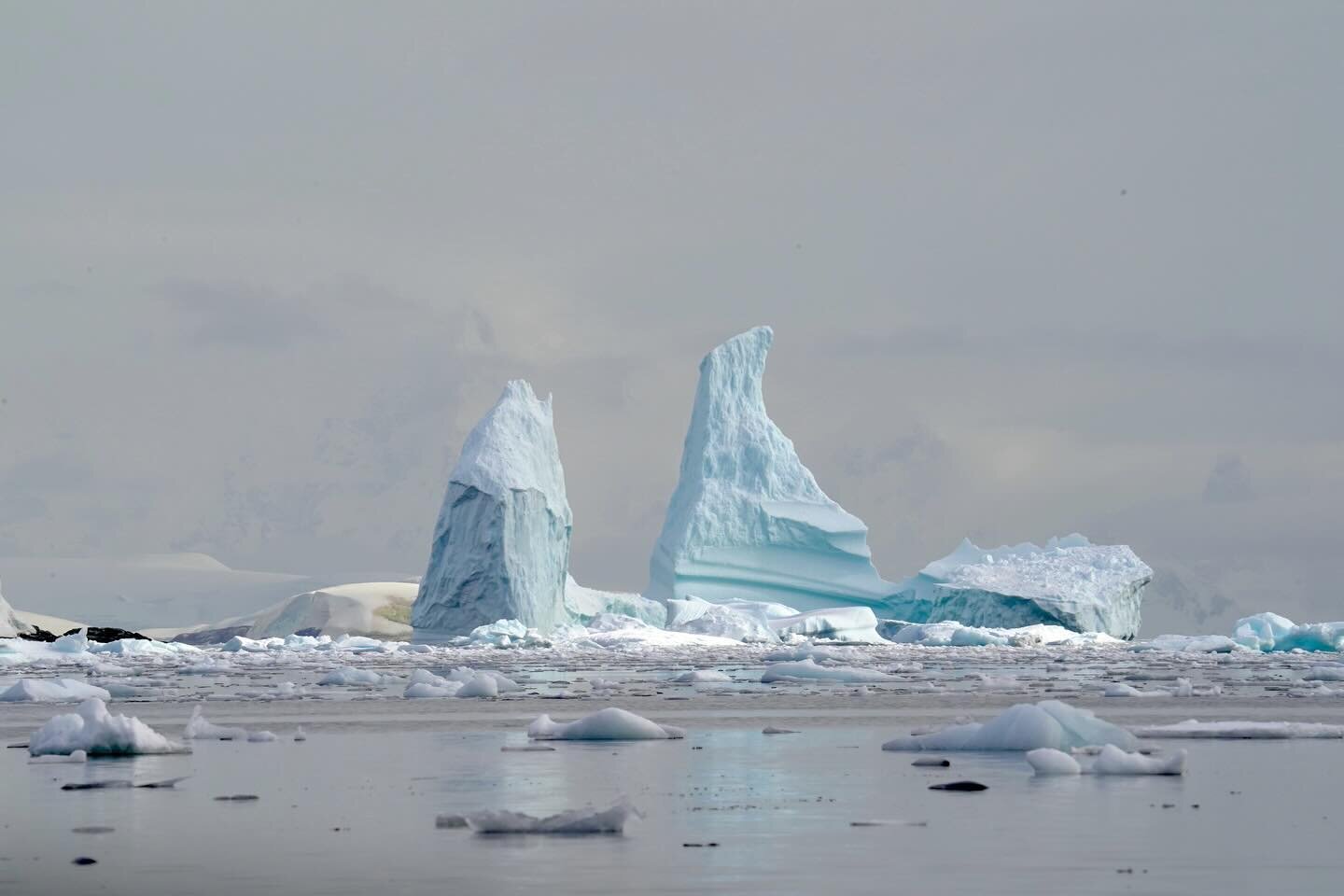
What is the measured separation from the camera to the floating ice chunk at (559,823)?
231 inches

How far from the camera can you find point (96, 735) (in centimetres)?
957

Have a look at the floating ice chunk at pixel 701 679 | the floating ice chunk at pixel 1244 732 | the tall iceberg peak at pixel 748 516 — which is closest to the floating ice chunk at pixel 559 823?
the floating ice chunk at pixel 1244 732

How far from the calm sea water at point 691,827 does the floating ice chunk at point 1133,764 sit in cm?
11

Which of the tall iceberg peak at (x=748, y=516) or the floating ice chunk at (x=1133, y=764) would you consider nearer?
the floating ice chunk at (x=1133, y=764)

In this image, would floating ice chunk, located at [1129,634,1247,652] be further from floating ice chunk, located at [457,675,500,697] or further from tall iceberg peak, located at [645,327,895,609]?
floating ice chunk, located at [457,675,500,697]

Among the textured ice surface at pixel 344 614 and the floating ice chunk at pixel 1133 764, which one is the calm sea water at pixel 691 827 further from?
the textured ice surface at pixel 344 614

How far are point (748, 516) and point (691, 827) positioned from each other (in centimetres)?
4633

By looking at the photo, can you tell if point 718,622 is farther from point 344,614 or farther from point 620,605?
point 344,614

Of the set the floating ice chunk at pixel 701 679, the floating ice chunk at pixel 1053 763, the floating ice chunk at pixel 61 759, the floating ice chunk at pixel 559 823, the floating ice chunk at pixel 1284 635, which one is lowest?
the floating ice chunk at pixel 61 759

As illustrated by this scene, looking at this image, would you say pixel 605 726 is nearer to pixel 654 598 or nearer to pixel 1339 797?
pixel 1339 797

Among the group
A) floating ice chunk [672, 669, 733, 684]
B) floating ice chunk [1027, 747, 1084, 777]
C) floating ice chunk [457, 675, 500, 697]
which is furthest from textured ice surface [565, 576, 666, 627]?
floating ice chunk [1027, 747, 1084, 777]

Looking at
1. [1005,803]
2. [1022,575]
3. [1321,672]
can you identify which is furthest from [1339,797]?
[1022,575]

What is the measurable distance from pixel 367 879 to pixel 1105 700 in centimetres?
1167

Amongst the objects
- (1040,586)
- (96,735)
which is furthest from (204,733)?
(1040,586)
